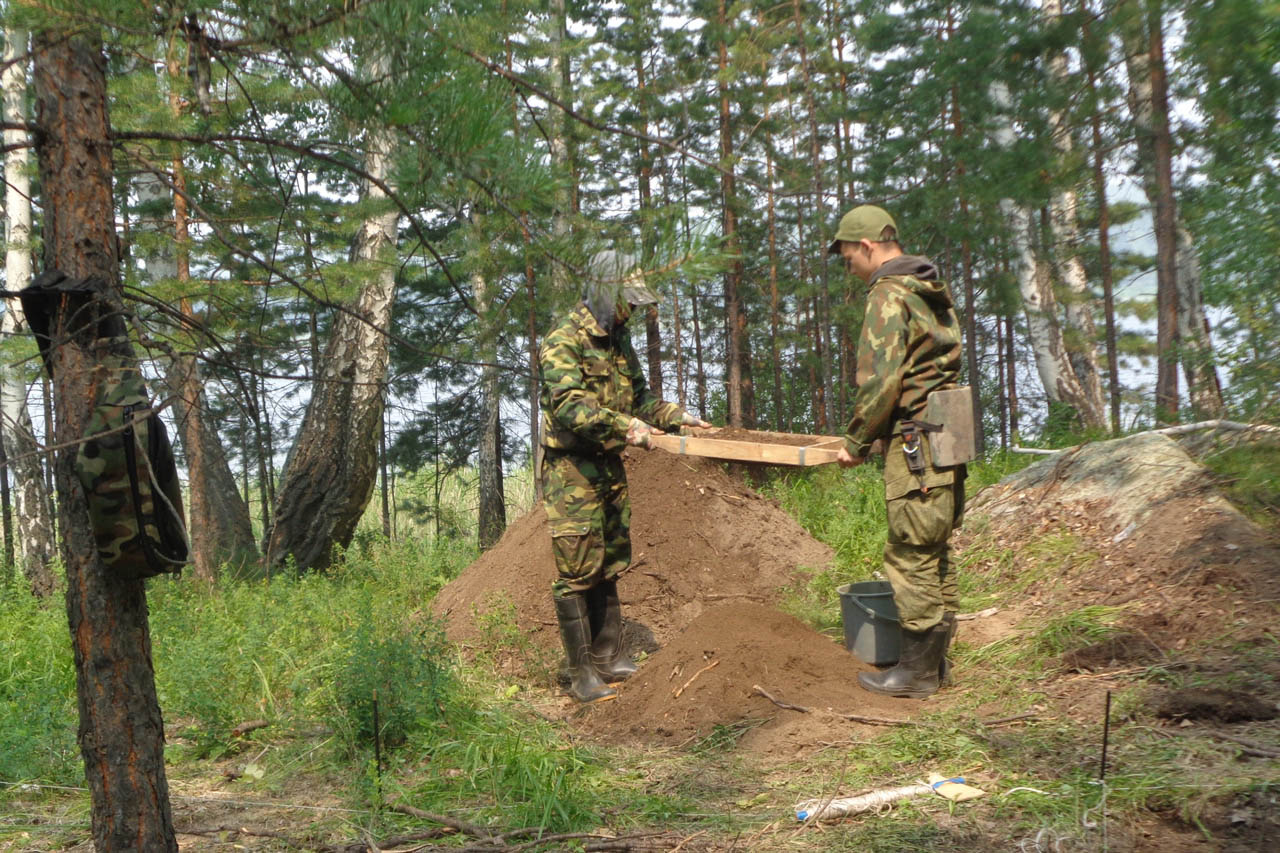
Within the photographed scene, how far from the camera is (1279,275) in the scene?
6426mm

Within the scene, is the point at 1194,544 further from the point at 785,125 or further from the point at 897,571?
the point at 785,125

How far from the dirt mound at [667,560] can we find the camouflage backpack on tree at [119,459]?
3.66m

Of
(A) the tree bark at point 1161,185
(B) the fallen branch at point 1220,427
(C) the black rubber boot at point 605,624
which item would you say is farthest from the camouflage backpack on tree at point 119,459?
(A) the tree bark at point 1161,185

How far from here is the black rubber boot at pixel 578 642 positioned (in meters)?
5.17

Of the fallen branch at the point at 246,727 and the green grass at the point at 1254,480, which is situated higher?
the green grass at the point at 1254,480

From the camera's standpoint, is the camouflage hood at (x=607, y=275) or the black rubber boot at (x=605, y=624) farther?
the black rubber boot at (x=605, y=624)

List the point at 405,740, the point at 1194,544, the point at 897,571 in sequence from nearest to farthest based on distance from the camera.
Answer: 1. the point at 405,740
2. the point at 897,571
3. the point at 1194,544

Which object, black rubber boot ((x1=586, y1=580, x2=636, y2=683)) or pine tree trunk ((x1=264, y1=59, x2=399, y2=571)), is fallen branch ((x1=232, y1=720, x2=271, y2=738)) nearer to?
black rubber boot ((x1=586, y1=580, x2=636, y2=683))

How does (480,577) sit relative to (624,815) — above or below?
above

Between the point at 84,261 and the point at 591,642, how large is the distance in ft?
11.7

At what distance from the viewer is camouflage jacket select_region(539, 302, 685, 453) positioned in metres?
4.93

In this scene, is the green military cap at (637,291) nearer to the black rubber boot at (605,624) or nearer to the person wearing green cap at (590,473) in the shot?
the person wearing green cap at (590,473)

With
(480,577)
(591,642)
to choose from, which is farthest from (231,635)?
(591,642)

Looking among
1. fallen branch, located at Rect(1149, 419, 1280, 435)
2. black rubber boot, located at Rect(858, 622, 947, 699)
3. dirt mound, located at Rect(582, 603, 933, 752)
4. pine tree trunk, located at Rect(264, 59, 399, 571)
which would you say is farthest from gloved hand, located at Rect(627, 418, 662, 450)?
pine tree trunk, located at Rect(264, 59, 399, 571)
